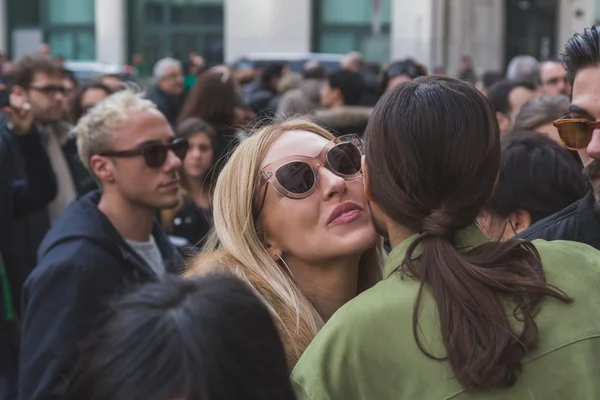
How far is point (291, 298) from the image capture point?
257 cm

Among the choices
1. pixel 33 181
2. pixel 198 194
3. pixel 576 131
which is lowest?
pixel 198 194

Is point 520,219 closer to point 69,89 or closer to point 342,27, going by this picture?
point 69,89

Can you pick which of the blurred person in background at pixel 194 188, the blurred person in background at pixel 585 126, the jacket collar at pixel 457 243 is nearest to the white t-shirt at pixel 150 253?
the blurred person in background at pixel 194 188

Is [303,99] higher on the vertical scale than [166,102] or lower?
higher

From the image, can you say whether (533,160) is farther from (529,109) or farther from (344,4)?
(344,4)

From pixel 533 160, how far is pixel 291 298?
1.50m

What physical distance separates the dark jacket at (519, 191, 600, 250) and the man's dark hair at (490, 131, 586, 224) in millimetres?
814

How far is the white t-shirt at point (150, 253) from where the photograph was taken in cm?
414

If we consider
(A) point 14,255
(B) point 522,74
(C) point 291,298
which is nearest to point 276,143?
(C) point 291,298

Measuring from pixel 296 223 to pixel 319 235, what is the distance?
71 mm

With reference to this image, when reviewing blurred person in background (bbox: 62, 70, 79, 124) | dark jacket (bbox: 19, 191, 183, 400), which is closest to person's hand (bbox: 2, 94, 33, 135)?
dark jacket (bbox: 19, 191, 183, 400)

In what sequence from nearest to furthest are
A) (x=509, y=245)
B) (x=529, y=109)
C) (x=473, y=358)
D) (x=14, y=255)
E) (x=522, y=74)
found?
(x=473, y=358) → (x=509, y=245) → (x=529, y=109) → (x=14, y=255) → (x=522, y=74)

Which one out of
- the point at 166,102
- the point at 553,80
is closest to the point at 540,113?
the point at 553,80

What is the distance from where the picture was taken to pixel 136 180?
4402 mm
